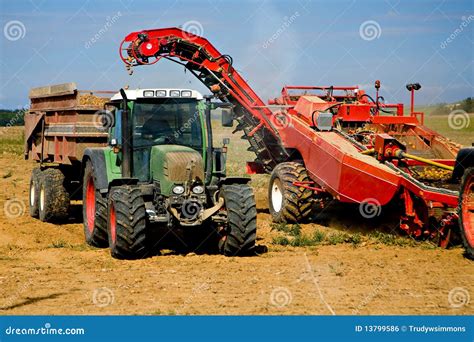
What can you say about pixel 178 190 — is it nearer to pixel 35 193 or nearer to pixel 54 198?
pixel 54 198

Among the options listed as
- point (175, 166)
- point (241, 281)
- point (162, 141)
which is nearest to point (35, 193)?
point (162, 141)

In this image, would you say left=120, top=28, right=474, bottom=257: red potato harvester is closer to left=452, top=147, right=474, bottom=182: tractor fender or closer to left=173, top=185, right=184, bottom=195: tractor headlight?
left=452, top=147, right=474, bottom=182: tractor fender

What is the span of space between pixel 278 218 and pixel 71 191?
3986 mm

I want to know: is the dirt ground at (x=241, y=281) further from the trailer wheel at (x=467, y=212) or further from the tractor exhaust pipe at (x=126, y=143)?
the tractor exhaust pipe at (x=126, y=143)

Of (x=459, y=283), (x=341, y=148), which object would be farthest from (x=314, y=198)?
(x=459, y=283)

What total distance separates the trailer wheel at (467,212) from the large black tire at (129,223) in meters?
4.20

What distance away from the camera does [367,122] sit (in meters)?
14.8

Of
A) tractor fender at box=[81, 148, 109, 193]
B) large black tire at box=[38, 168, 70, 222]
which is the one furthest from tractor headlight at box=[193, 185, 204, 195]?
large black tire at box=[38, 168, 70, 222]

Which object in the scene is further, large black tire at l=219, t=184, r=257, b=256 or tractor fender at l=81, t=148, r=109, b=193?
tractor fender at l=81, t=148, r=109, b=193

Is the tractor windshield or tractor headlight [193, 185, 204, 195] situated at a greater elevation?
the tractor windshield

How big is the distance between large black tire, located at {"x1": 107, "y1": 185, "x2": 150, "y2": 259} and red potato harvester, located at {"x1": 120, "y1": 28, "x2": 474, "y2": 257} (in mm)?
→ 3769

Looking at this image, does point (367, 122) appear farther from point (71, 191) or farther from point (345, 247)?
point (71, 191)

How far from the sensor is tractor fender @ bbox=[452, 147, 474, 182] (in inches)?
418

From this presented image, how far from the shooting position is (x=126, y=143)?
1130 centimetres
